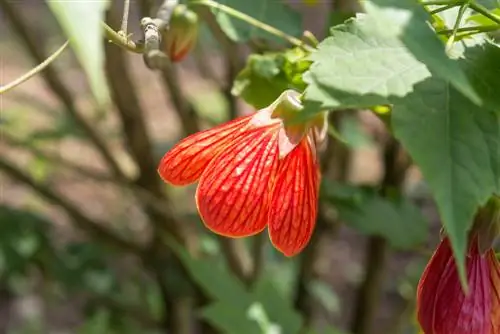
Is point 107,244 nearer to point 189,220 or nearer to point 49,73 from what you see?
point 189,220

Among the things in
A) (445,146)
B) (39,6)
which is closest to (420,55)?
(445,146)

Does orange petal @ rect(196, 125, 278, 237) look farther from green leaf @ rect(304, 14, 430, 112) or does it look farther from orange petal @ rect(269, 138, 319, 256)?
green leaf @ rect(304, 14, 430, 112)

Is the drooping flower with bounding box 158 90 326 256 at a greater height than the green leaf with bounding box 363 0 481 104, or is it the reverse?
the green leaf with bounding box 363 0 481 104

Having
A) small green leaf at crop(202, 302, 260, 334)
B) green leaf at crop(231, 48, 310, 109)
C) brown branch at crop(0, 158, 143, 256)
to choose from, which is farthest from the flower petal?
brown branch at crop(0, 158, 143, 256)

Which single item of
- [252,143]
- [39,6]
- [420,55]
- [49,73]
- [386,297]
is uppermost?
[420,55]

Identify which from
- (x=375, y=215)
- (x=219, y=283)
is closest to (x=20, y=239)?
(x=219, y=283)

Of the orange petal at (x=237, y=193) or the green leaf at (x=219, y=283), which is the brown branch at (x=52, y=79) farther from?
the orange petal at (x=237, y=193)
